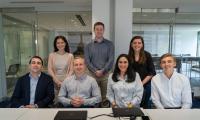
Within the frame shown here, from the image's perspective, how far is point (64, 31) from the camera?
5.70m

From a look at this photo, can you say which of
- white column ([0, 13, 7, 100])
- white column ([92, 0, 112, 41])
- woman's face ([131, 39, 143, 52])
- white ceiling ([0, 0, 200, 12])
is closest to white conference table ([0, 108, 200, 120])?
woman's face ([131, 39, 143, 52])

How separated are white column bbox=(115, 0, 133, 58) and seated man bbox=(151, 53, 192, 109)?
149cm

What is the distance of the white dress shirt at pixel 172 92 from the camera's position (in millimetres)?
2617

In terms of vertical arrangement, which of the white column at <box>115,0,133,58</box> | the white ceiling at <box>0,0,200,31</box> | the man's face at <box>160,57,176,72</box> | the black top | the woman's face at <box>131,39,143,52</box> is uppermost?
the white ceiling at <box>0,0,200,31</box>

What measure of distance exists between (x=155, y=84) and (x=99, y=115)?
3.44 ft

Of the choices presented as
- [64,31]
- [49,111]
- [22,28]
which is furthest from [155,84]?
[22,28]

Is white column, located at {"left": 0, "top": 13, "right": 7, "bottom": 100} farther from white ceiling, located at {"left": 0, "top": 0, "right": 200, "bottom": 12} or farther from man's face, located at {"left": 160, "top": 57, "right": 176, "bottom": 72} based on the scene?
man's face, located at {"left": 160, "top": 57, "right": 176, "bottom": 72}

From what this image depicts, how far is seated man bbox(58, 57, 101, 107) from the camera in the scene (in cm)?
278

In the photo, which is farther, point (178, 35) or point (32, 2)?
point (178, 35)

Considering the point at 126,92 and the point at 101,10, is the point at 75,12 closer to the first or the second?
the point at 101,10

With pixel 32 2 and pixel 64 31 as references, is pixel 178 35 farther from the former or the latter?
pixel 32 2

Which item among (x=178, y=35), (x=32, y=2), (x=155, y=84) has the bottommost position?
(x=155, y=84)

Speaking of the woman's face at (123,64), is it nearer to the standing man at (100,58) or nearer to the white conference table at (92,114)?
the standing man at (100,58)

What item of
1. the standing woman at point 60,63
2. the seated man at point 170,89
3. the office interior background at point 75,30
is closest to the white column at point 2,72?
the office interior background at point 75,30
